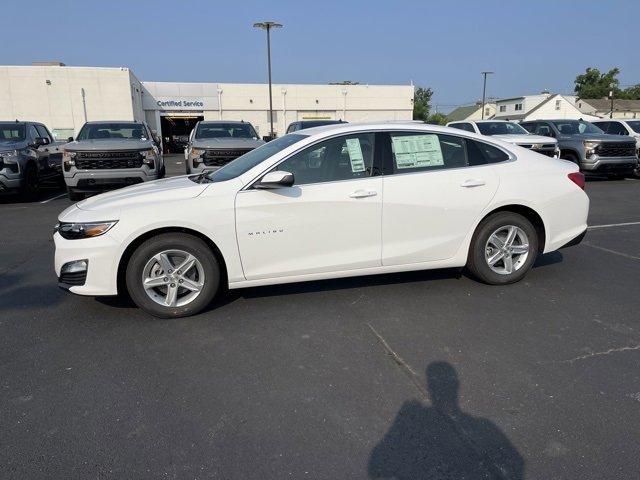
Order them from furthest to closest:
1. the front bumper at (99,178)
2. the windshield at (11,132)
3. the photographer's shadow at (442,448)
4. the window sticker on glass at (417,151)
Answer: the windshield at (11,132)
the front bumper at (99,178)
the window sticker on glass at (417,151)
the photographer's shadow at (442,448)

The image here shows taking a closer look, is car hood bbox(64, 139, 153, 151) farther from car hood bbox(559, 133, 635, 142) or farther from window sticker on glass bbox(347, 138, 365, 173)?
car hood bbox(559, 133, 635, 142)

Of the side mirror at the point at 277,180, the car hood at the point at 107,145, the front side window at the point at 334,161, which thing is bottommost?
the side mirror at the point at 277,180

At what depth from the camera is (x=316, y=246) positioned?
166 inches

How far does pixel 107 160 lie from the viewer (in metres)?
9.59

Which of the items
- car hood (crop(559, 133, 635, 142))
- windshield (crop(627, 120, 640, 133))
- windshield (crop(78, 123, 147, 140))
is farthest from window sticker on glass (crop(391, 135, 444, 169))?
windshield (crop(627, 120, 640, 133))

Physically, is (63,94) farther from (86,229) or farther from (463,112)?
(463,112)

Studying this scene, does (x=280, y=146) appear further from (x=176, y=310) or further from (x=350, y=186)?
(x=176, y=310)

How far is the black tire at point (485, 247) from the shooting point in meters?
4.70

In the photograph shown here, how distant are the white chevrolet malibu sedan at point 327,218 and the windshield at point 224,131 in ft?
23.9

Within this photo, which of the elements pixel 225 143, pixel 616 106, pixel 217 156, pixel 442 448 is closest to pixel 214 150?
pixel 217 156

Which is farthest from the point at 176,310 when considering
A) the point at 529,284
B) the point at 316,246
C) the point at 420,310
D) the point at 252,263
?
the point at 529,284

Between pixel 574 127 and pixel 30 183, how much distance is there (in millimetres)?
15132

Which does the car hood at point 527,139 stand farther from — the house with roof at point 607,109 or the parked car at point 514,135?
the house with roof at point 607,109

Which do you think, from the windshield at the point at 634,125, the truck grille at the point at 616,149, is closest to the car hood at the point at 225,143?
the truck grille at the point at 616,149
